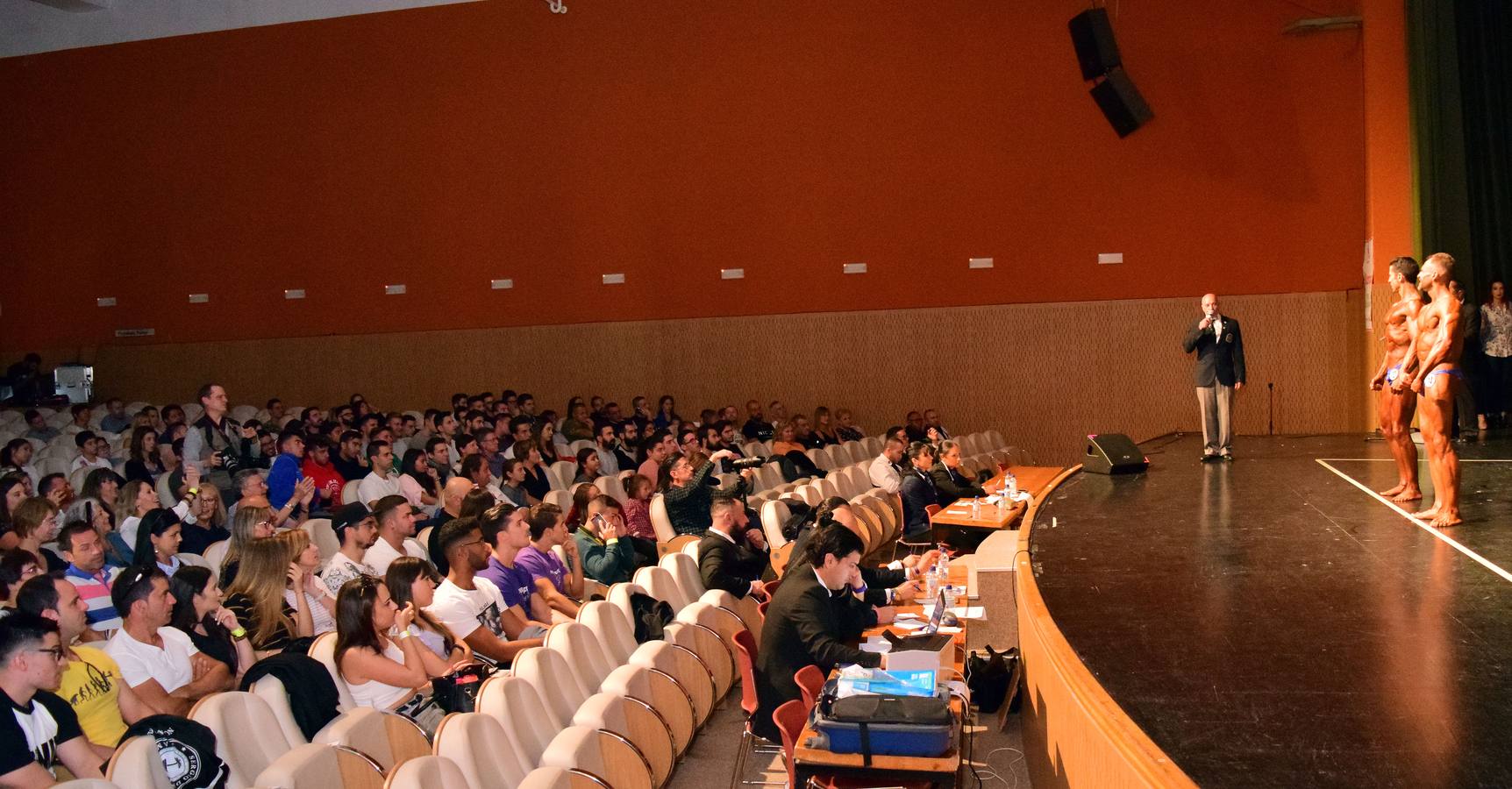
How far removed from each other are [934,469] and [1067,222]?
15.3 feet

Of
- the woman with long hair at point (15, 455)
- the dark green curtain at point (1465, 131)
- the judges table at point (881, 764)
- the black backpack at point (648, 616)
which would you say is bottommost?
the judges table at point (881, 764)

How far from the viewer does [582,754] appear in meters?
3.42

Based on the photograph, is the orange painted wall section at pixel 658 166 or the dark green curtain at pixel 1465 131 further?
the orange painted wall section at pixel 658 166

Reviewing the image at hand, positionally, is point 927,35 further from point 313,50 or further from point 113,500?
point 113,500

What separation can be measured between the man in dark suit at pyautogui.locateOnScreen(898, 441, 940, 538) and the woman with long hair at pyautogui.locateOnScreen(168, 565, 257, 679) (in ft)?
15.1

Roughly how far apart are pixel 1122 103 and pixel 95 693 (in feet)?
33.5

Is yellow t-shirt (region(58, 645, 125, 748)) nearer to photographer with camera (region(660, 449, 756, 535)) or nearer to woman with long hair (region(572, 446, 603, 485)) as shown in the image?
photographer with camera (region(660, 449, 756, 535))

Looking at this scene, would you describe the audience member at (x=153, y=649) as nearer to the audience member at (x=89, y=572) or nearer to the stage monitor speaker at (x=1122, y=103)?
the audience member at (x=89, y=572)

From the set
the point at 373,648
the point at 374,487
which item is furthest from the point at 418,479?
the point at 373,648

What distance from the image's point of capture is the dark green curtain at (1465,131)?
10.9 metres

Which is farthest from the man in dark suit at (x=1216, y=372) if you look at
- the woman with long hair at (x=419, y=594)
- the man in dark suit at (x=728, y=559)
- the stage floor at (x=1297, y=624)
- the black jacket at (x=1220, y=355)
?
the woman with long hair at (x=419, y=594)

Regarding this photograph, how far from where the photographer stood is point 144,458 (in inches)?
332

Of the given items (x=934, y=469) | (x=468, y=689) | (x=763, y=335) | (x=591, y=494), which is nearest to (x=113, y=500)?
(x=591, y=494)

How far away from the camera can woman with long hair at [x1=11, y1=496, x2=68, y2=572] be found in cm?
536
